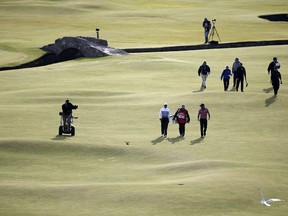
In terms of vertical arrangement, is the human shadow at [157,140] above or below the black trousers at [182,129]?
below

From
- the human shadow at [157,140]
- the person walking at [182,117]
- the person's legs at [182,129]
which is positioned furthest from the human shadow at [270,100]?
the human shadow at [157,140]

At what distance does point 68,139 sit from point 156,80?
18.9 m

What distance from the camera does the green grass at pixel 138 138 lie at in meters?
28.2

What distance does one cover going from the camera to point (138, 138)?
129 ft

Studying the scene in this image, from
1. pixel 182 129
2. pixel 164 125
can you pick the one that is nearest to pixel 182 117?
pixel 182 129

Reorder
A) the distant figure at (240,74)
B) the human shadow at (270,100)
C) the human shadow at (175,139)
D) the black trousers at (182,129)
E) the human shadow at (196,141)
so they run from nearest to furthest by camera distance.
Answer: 1. the human shadow at (196,141)
2. the human shadow at (175,139)
3. the black trousers at (182,129)
4. the human shadow at (270,100)
5. the distant figure at (240,74)

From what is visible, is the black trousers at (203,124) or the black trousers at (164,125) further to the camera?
the black trousers at (164,125)

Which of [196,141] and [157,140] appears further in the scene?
[157,140]

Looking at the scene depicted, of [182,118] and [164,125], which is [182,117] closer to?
[182,118]

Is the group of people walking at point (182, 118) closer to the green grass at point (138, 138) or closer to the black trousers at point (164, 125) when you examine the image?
the black trousers at point (164, 125)

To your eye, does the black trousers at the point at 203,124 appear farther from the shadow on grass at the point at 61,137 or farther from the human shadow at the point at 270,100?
the human shadow at the point at 270,100

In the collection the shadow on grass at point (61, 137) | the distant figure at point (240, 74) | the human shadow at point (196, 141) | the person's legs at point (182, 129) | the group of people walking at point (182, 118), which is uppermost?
the distant figure at point (240, 74)

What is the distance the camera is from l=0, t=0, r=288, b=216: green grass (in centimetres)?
2825

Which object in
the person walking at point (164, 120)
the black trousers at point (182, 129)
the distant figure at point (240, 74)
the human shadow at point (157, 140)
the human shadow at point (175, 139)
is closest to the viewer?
the human shadow at point (157, 140)
